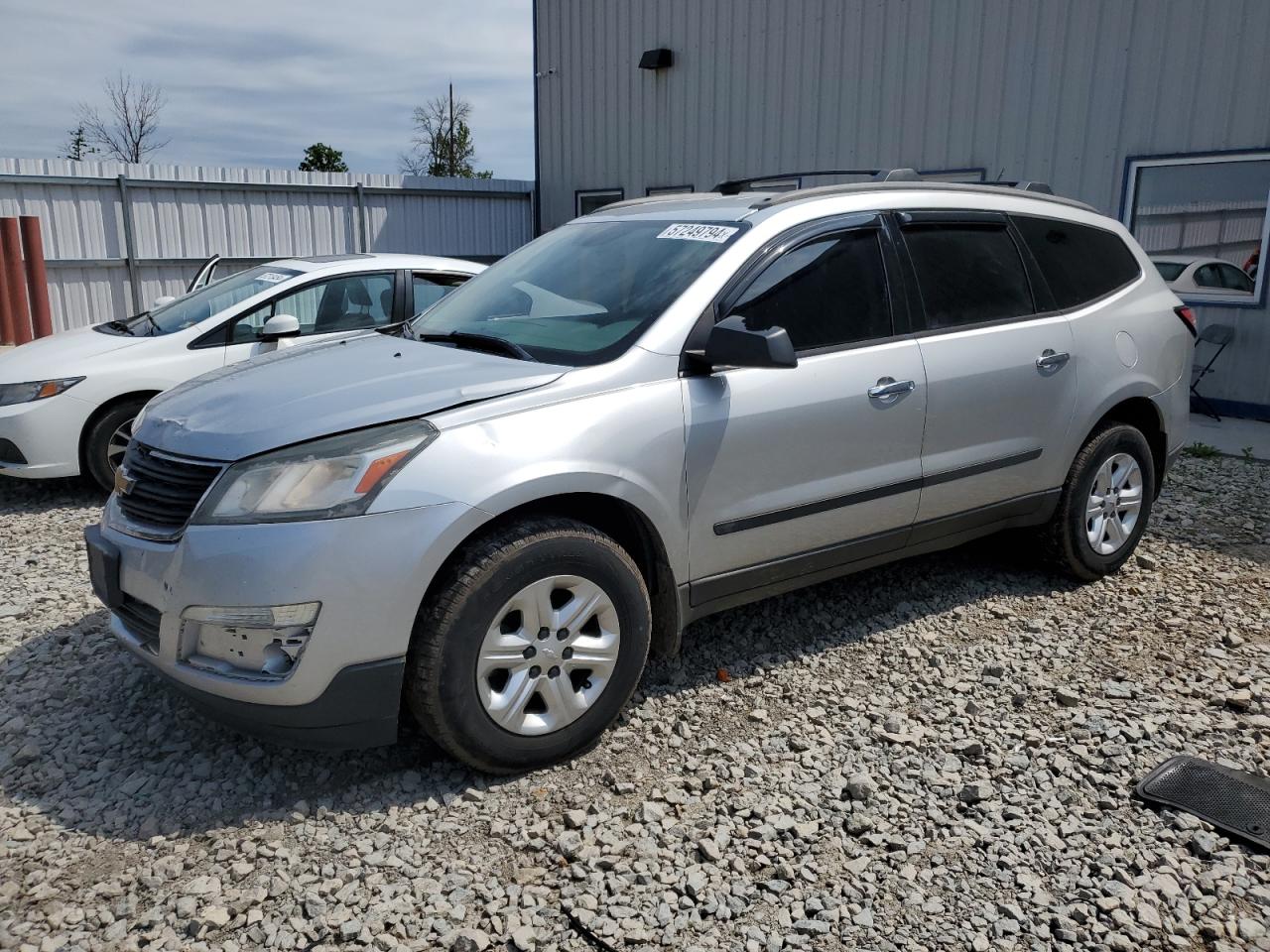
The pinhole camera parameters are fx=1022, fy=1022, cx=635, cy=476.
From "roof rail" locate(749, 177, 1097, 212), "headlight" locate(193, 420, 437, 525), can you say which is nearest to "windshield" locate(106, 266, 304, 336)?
"roof rail" locate(749, 177, 1097, 212)

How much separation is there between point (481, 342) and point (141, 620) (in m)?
1.43

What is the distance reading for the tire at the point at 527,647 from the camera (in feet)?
9.60

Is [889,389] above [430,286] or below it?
below

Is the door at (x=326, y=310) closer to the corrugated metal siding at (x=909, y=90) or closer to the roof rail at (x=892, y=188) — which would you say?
the roof rail at (x=892, y=188)

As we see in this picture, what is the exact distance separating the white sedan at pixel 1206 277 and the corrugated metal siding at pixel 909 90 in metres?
0.23

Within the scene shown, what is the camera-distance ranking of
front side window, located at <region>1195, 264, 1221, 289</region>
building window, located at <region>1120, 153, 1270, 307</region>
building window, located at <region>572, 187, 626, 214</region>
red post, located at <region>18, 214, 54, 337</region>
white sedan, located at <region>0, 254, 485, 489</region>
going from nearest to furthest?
white sedan, located at <region>0, 254, 485, 489</region>
building window, located at <region>1120, 153, 1270, 307</region>
front side window, located at <region>1195, 264, 1221, 289</region>
red post, located at <region>18, 214, 54, 337</region>
building window, located at <region>572, 187, 626, 214</region>

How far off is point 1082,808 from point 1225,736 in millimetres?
830

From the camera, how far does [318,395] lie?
3154 mm

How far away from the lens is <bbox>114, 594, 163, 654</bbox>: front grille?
9.93 feet

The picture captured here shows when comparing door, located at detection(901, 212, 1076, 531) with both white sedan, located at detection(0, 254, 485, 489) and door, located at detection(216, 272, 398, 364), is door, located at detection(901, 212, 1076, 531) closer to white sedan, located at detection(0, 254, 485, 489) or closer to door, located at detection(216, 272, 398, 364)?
white sedan, located at detection(0, 254, 485, 489)

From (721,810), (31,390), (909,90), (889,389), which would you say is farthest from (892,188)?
(909,90)

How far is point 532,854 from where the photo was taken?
2848mm

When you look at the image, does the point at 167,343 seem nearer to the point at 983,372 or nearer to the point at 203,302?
the point at 203,302

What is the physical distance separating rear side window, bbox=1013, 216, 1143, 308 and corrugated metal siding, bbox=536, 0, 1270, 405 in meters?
5.11
